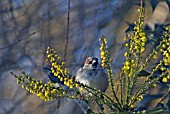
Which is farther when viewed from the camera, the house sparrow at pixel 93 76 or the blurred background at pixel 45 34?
the blurred background at pixel 45 34

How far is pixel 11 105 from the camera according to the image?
353 centimetres

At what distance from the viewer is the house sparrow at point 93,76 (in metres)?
2.58

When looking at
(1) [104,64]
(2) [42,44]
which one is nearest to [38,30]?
(2) [42,44]

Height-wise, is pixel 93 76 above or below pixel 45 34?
below

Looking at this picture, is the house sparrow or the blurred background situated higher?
the blurred background

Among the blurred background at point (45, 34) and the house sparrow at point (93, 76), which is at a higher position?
the blurred background at point (45, 34)

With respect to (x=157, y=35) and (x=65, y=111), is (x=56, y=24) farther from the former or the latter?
(x=157, y=35)

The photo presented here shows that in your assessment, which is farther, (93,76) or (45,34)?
(45,34)

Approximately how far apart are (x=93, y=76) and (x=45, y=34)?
3.12 ft

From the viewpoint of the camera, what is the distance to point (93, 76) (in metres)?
2.63

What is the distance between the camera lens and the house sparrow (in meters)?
2.58

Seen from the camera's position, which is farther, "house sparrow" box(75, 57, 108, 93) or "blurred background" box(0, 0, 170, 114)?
"blurred background" box(0, 0, 170, 114)

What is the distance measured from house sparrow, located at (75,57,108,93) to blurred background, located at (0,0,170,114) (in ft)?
2.10

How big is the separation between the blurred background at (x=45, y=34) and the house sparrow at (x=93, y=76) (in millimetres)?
640
